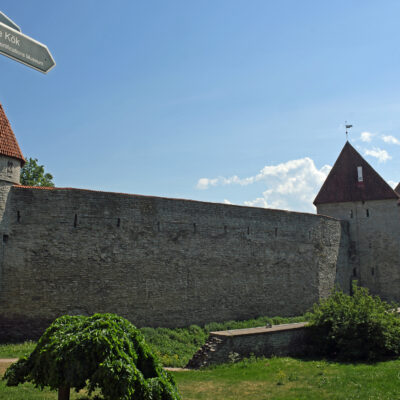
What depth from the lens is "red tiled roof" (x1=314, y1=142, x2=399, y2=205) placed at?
945 inches

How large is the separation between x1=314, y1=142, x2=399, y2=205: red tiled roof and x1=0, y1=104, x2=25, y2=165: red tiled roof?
1797 cm

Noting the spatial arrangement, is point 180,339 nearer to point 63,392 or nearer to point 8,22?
point 63,392

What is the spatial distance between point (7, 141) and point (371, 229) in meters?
19.7

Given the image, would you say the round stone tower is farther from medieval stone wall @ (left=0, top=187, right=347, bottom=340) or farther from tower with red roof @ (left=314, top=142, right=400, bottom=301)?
tower with red roof @ (left=314, top=142, right=400, bottom=301)

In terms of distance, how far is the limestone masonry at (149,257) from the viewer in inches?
499

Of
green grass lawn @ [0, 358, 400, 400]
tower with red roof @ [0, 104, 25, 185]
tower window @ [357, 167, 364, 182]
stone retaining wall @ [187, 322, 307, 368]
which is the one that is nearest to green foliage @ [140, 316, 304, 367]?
stone retaining wall @ [187, 322, 307, 368]

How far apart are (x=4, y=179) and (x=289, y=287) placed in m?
12.9

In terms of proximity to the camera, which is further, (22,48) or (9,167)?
(9,167)

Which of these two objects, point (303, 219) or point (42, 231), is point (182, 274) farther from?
point (303, 219)

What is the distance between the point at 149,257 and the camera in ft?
49.3

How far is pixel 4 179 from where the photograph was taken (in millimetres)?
12539

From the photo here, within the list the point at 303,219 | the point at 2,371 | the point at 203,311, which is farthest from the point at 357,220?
the point at 2,371

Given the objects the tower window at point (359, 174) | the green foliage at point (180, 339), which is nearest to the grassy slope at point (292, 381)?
the green foliage at point (180, 339)

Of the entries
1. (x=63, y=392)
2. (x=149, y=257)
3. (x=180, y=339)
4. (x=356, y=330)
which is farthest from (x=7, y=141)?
(x=356, y=330)
